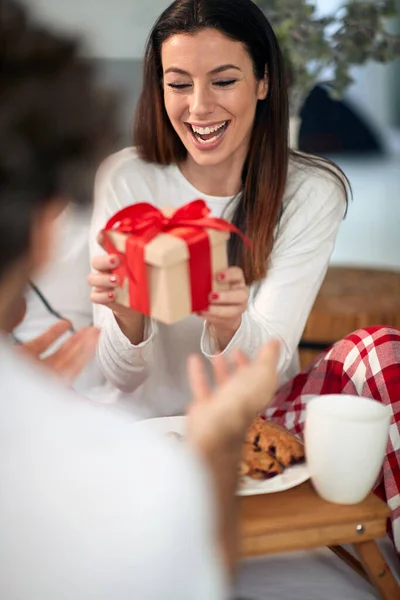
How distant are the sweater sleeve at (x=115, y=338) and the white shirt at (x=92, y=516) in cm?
92

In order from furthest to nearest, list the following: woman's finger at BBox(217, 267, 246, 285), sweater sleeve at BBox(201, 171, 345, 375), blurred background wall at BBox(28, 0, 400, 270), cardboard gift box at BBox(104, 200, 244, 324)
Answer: blurred background wall at BBox(28, 0, 400, 270) → sweater sleeve at BBox(201, 171, 345, 375) → woman's finger at BBox(217, 267, 246, 285) → cardboard gift box at BBox(104, 200, 244, 324)

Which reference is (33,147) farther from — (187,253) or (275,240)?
(275,240)

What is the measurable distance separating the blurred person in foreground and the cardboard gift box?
0.49 m

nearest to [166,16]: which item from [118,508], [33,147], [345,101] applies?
[33,147]

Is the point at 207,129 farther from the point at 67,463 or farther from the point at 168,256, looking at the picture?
the point at 67,463

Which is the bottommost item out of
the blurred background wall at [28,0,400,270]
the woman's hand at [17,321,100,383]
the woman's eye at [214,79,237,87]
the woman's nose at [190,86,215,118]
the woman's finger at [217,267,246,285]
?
the blurred background wall at [28,0,400,270]

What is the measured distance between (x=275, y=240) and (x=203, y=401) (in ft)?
2.95

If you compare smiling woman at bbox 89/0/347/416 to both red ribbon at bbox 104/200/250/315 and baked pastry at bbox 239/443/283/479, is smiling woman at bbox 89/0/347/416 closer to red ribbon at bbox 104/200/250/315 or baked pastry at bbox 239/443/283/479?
red ribbon at bbox 104/200/250/315

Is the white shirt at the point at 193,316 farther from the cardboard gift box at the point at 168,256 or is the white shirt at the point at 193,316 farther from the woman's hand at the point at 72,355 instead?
the woman's hand at the point at 72,355

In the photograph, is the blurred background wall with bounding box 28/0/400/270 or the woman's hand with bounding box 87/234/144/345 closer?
the woman's hand with bounding box 87/234/144/345

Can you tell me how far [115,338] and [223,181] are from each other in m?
0.43

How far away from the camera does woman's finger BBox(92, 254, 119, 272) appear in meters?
1.44

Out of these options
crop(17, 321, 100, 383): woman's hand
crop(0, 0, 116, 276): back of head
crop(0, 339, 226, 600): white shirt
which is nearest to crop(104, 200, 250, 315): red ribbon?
crop(17, 321, 100, 383): woman's hand

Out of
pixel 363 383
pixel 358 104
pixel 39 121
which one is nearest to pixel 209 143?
pixel 363 383
